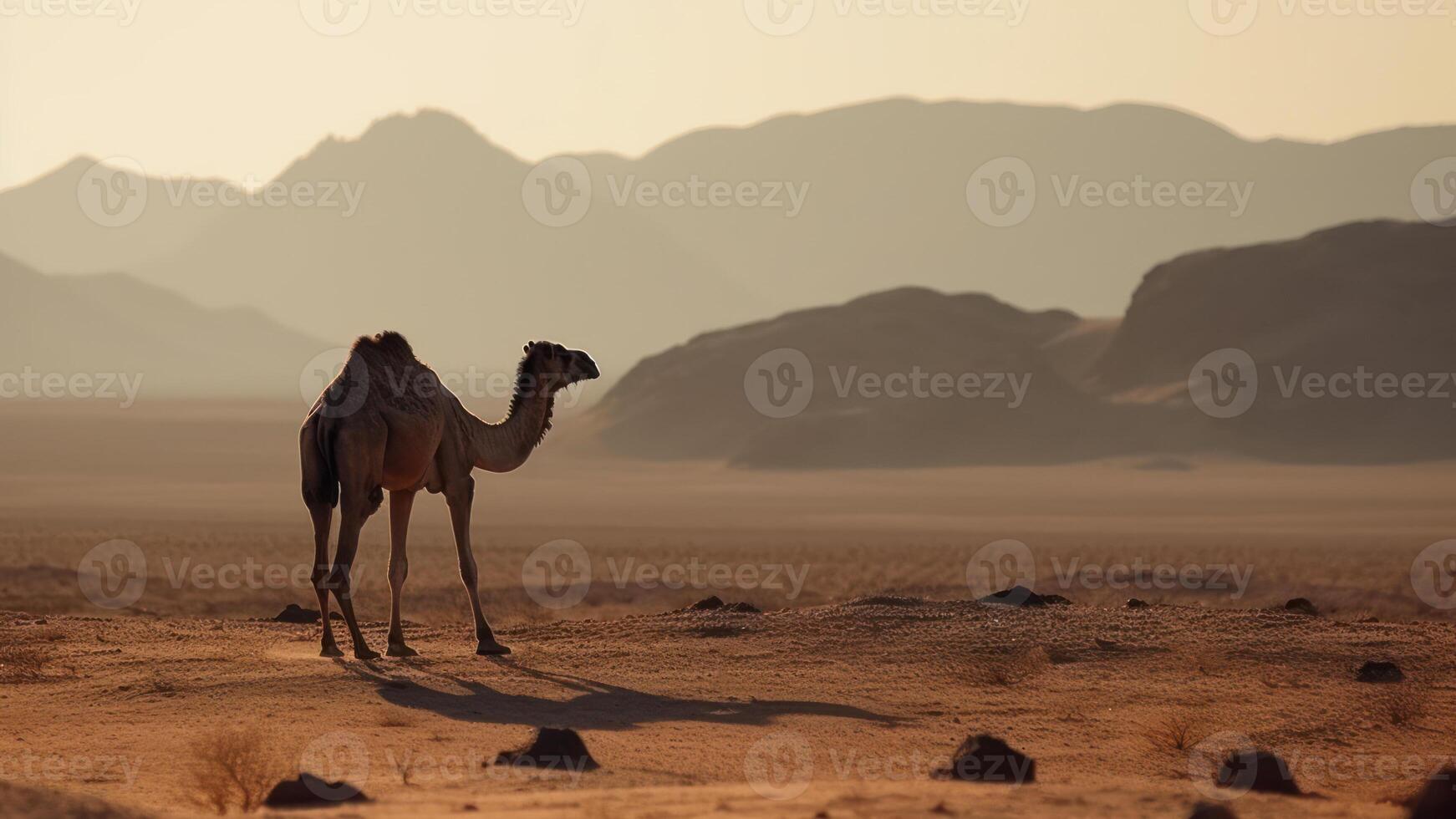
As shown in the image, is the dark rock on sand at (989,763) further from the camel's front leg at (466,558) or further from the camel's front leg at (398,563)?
the camel's front leg at (398,563)

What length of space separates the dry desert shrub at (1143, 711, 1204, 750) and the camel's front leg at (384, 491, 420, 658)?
7215 mm

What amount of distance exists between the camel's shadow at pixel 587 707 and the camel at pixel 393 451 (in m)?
1.35

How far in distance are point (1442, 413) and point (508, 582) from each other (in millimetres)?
61426

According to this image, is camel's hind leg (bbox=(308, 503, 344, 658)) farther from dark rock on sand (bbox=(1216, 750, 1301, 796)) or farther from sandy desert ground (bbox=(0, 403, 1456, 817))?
dark rock on sand (bbox=(1216, 750, 1301, 796))

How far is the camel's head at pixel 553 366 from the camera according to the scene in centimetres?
1831

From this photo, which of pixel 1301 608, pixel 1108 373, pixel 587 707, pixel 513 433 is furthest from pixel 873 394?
pixel 587 707

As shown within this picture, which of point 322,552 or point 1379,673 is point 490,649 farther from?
point 1379,673

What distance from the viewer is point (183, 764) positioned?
475 inches

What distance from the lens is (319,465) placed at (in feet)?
52.9

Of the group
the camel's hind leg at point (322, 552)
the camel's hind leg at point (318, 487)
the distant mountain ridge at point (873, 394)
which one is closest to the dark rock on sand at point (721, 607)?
the camel's hind leg at point (322, 552)

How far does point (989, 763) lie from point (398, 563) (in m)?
7.33

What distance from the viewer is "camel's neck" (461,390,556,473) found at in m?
17.7

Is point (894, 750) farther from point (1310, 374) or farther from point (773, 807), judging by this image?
point (1310, 374)

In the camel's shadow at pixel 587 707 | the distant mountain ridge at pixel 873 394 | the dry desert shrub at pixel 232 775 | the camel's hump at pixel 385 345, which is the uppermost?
the distant mountain ridge at pixel 873 394
